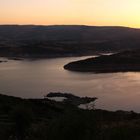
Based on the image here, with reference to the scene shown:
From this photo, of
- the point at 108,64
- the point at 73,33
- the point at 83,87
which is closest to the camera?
the point at 83,87

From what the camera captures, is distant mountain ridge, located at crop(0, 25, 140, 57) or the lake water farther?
distant mountain ridge, located at crop(0, 25, 140, 57)

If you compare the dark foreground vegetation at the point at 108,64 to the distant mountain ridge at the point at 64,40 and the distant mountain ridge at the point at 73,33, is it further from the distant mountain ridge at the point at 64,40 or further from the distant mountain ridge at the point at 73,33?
the distant mountain ridge at the point at 73,33

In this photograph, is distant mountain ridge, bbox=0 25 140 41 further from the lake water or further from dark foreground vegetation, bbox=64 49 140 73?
the lake water

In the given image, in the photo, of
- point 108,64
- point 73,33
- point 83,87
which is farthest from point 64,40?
point 83,87

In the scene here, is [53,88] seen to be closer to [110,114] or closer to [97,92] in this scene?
[97,92]

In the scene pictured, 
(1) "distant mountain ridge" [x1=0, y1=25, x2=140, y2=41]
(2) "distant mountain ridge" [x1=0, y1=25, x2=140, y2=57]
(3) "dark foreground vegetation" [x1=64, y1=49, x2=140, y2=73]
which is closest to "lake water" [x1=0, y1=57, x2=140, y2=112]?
(3) "dark foreground vegetation" [x1=64, y1=49, x2=140, y2=73]

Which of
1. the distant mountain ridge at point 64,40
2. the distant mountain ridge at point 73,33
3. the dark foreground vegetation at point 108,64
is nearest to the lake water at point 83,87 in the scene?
the dark foreground vegetation at point 108,64

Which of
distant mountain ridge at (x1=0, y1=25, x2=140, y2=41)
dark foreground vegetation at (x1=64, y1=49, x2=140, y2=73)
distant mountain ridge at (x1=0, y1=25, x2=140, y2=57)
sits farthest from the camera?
distant mountain ridge at (x1=0, y1=25, x2=140, y2=41)

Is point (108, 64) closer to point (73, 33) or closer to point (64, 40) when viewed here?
point (64, 40)

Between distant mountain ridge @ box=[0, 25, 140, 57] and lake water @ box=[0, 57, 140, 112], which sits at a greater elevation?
lake water @ box=[0, 57, 140, 112]
